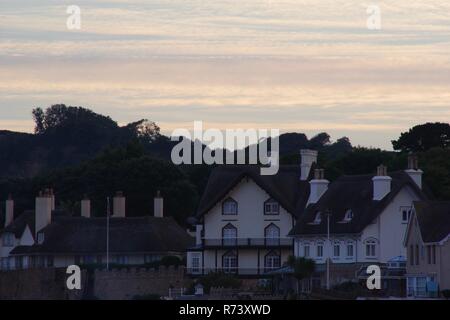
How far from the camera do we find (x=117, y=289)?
126438mm

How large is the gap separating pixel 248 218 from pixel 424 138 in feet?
A: 128

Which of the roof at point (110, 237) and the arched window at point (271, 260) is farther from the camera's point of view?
the roof at point (110, 237)

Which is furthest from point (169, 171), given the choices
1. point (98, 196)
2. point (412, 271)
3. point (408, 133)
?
point (412, 271)

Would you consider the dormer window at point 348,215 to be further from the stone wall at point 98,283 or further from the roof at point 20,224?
the roof at point 20,224

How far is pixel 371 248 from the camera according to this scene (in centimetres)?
11700

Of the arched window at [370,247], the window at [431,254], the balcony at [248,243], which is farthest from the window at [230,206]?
the window at [431,254]

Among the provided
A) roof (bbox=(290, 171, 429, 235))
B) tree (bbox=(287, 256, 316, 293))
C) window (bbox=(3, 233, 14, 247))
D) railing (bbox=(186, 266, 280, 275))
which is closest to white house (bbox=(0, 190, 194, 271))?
window (bbox=(3, 233, 14, 247))

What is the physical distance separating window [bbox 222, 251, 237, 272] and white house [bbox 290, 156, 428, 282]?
681 cm

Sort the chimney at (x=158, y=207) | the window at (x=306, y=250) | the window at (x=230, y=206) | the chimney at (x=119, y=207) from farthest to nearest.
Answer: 1. the chimney at (x=158, y=207)
2. the chimney at (x=119, y=207)
3. the window at (x=230, y=206)
4. the window at (x=306, y=250)

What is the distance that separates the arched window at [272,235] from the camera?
12644 cm

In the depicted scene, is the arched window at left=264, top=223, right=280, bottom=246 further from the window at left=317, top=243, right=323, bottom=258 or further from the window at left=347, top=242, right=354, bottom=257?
the window at left=347, top=242, right=354, bottom=257
